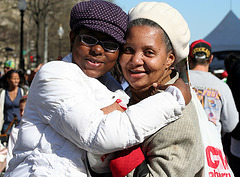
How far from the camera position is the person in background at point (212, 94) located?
4637mm

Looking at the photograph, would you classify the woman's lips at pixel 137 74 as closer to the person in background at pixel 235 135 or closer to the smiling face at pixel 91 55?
the smiling face at pixel 91 55

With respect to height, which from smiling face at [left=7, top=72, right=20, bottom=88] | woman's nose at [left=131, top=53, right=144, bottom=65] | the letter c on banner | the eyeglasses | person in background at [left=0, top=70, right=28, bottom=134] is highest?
the eyeglasses

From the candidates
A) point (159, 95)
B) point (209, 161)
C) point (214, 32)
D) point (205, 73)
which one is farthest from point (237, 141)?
point (214, 32)

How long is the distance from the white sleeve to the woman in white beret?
0.12 m

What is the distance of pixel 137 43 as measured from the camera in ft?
7.08

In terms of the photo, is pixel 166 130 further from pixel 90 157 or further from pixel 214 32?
pixel 214 32

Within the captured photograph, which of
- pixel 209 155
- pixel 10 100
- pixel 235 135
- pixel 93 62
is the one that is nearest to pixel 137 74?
pixel 93 62

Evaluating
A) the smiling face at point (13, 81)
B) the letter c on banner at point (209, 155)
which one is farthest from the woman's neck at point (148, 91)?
the smiling face at point (13, 81)

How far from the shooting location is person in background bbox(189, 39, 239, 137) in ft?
15.2

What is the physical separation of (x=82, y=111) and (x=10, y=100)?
5.87 m

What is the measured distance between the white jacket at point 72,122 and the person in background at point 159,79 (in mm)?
69

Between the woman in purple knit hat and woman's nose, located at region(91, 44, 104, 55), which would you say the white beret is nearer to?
the woman in purple knit hat

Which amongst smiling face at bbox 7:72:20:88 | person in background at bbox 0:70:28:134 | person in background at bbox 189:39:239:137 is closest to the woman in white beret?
person in background at bbox 189:39:239:137

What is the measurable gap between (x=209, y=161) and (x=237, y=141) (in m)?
3.67
